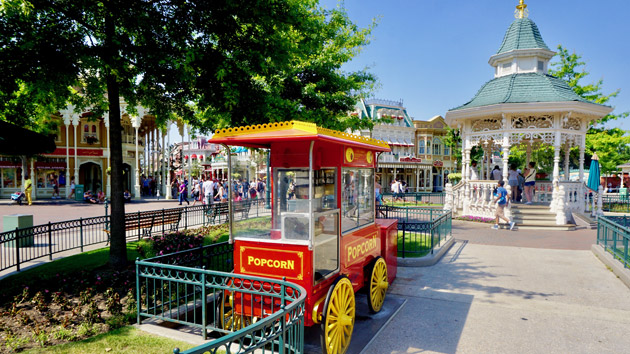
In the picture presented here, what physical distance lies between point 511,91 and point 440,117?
35.0 metres

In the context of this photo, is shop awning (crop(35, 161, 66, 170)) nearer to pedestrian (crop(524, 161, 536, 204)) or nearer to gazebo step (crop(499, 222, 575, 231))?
gazebo step (crop(499, 222, 575, 231))

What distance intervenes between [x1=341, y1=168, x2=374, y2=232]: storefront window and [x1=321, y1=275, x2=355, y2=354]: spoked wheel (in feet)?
2.71

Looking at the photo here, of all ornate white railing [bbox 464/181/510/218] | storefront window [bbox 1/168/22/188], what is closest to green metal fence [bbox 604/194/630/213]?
Result: ornate white railing [bbox 464/181/510/218]

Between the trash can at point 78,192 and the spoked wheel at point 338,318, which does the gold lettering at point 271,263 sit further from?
the trash can at point 78,192

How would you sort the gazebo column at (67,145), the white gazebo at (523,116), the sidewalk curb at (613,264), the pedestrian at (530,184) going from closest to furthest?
the sidewalk curb at (613,264)
the white gazebo at (523,116)
the pedestrian at (530,184)
the gazebo column at (67,145)

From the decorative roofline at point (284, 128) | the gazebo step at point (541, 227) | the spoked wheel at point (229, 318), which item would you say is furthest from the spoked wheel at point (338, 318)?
the gazebo step at point (541, 227)

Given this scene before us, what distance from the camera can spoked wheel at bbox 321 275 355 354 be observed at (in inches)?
157

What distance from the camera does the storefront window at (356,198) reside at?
5.05 meters

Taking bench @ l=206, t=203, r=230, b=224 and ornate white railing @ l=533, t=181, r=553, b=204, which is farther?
ornate white railing @ l=533, t=181, r=553, b=204

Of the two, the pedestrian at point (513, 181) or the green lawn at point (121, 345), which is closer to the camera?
the green lawn at point (121, 345)

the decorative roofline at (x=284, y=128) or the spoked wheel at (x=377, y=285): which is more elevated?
the decorative roofline at (x=284, y=128)

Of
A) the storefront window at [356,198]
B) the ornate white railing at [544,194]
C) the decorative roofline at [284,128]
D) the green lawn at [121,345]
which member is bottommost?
the green lawn at [121,345]

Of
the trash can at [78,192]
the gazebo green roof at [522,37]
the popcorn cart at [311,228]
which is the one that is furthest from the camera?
the trash can at [78,192]

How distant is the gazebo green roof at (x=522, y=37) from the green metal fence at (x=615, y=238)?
10985 mm
